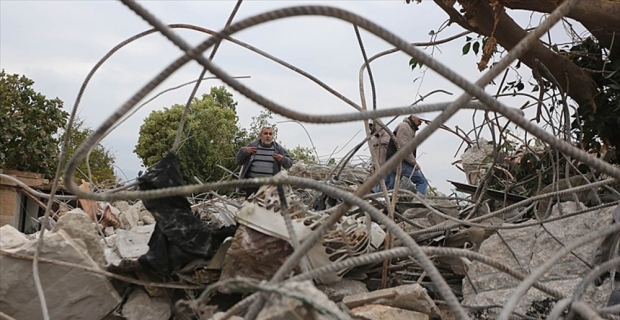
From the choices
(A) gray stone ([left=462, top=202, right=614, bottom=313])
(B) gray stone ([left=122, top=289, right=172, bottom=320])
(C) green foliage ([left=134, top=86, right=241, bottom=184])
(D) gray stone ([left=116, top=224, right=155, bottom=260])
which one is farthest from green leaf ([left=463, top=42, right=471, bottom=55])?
(C) green foliage ([left=134, top=86, right=241, bottom=184])

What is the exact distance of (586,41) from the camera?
Answer: 3.66 meters

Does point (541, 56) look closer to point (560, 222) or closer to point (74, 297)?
point (560, 222)

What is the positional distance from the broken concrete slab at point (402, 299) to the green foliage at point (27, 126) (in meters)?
10.1

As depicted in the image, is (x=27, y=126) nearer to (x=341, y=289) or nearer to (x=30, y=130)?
(x=30, y=130)

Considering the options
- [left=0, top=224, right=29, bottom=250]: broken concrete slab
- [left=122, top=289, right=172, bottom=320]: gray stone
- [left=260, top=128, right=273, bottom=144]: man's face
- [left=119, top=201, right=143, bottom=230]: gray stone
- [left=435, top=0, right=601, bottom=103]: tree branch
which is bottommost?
[left=122, top=289, right=172, bottom=320]: gray stone

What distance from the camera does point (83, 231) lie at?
2.19 m

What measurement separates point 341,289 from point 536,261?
84 cm

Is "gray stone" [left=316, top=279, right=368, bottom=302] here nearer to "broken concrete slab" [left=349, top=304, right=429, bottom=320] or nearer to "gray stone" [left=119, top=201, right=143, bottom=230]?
"broken concrete slab" [left=349, top=304, right=429, bottom=320]

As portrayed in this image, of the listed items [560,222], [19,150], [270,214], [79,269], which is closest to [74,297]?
[79,269]

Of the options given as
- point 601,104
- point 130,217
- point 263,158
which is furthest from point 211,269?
point 130,217

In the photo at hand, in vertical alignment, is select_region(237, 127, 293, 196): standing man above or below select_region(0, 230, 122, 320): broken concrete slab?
above

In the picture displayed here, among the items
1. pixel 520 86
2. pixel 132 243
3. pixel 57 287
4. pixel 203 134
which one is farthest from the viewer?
pixel 203 134

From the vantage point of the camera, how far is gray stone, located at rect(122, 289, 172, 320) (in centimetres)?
209

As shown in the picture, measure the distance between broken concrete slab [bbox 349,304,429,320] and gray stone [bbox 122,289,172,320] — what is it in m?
0.68
